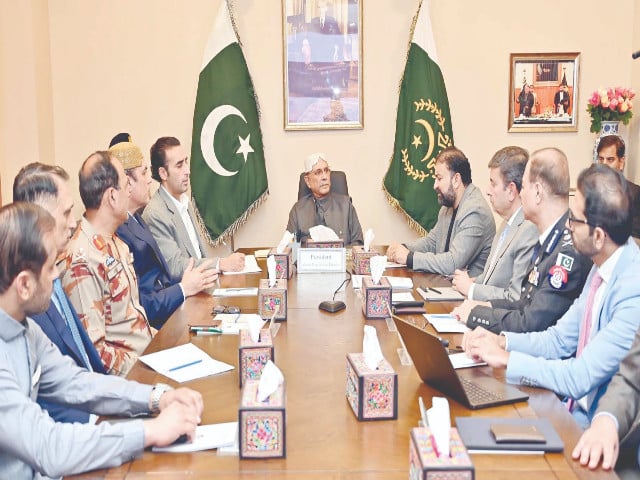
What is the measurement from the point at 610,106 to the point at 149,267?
12.0 feet

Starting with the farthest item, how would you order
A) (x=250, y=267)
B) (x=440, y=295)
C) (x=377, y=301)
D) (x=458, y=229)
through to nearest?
(x=458, y=229) → (x=250, y=267) → (x=440, y=295) → (x=377, y=301)

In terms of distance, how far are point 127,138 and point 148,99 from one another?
660 millimetres

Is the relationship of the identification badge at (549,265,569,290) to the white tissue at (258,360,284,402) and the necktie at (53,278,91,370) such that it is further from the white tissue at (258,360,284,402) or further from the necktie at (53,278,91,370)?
the necktie at (53,278,91,370)

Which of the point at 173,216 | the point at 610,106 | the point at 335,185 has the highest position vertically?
the point at 610,106

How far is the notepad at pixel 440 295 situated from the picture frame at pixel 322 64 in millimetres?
2640

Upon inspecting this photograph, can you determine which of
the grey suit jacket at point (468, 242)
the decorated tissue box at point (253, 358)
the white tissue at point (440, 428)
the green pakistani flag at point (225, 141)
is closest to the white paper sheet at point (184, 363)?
the decorated tissue box at point (253, 358)

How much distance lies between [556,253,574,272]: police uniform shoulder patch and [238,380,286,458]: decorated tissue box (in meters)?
1.34

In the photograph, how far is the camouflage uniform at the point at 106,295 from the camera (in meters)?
2.43

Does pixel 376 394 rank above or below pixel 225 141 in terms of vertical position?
below

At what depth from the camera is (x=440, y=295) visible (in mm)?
3064

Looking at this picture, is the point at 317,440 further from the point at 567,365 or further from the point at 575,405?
the point at 575,405

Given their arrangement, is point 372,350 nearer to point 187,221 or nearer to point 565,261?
point 565,261

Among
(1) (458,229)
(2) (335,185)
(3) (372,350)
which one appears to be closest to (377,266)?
(3) (372,350)

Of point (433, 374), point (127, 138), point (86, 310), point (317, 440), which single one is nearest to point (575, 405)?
point (433, 374)
